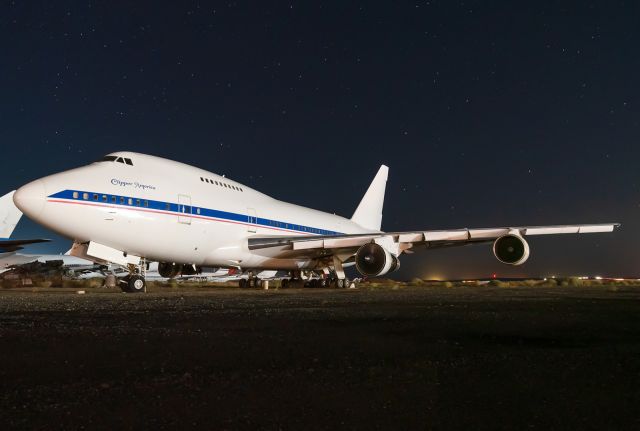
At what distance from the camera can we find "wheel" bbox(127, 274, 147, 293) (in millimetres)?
14433

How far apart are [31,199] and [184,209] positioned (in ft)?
14.0

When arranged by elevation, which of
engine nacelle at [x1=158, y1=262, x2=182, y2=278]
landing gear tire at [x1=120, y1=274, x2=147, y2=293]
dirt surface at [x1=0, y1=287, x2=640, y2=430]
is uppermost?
engine nacelle at [x1=158, y1=262, x2=182, y2=278]

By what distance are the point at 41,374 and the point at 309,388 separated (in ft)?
5.35

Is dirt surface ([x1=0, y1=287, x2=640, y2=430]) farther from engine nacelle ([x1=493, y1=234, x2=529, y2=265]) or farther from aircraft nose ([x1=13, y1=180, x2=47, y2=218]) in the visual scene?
engine nacelle ([x1=493, y1=234, x2=529, y2=265])

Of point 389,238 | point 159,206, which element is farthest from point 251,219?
point 389,238

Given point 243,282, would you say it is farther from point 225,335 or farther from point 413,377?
point 413,377

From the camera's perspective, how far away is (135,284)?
14.5 metres

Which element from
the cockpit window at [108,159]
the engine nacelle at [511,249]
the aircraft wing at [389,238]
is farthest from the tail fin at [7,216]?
the engine nacelle at [511,249]

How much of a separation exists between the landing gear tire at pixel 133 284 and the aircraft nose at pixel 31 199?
9.46ft

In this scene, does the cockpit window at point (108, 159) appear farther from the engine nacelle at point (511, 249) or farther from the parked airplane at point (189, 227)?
the engine nacelle at point (511, 249)

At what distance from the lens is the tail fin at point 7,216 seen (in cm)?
2967

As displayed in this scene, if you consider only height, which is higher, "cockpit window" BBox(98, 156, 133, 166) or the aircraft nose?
"cockpit window" BBox(98, 156, 133, 166)

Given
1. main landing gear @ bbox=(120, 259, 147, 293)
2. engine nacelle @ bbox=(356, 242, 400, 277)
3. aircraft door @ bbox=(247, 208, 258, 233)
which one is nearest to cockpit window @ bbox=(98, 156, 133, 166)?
main landing gear @ bbox=(120, 259, 147, 293)

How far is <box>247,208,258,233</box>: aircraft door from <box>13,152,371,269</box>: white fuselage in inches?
1.4
